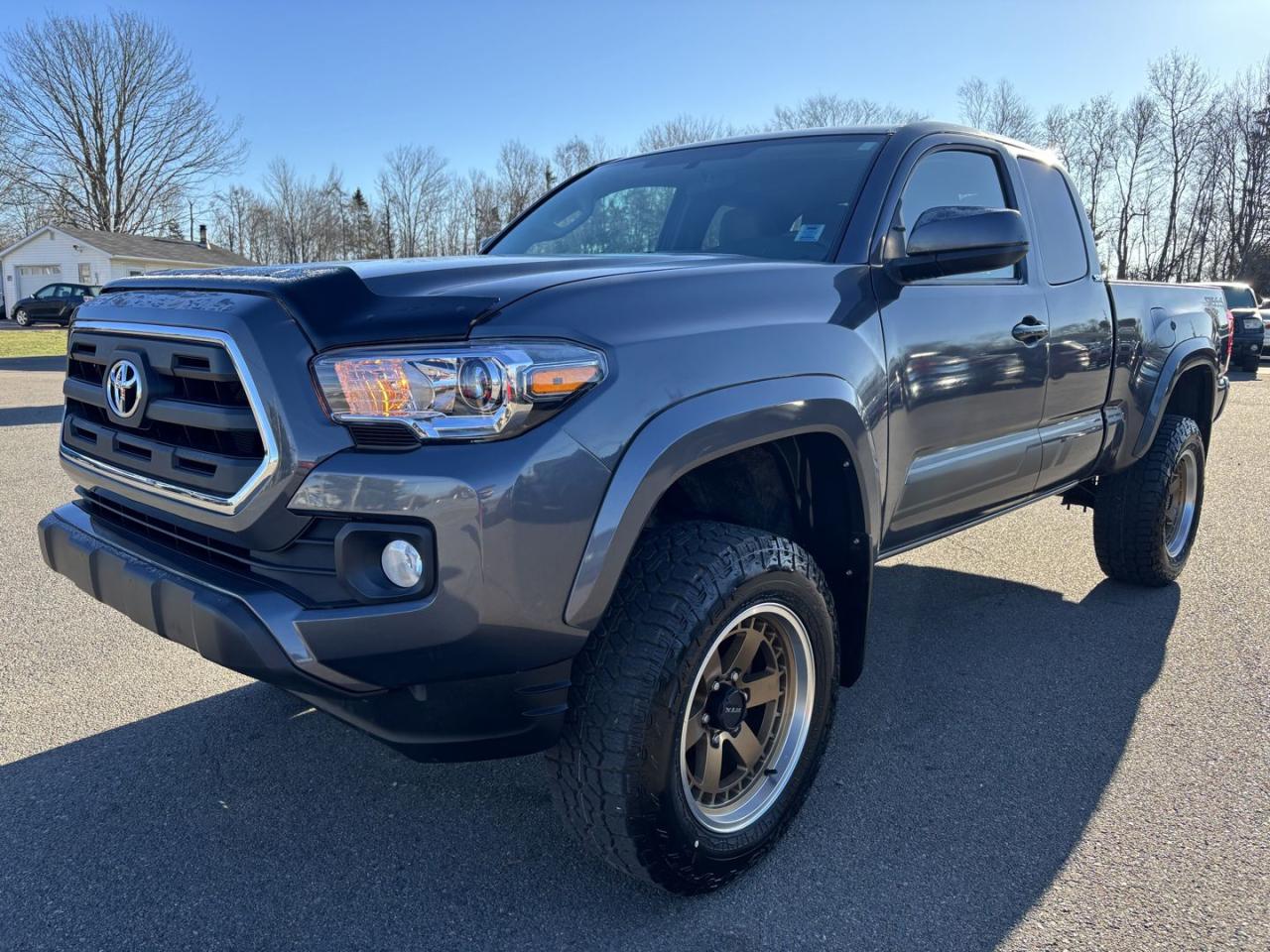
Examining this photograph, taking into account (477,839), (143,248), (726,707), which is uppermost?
(143,248)

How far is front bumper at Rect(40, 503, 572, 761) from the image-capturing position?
1893mm

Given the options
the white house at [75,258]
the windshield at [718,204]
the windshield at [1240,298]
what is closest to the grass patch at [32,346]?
the white house at [75,258]

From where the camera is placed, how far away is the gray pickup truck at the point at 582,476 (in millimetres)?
1879

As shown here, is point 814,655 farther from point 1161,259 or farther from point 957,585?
point 1161,259

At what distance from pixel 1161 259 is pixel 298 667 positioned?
61135mm

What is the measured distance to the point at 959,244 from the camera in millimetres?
2760

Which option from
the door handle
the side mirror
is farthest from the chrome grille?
the door handle

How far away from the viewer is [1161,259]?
53500mm

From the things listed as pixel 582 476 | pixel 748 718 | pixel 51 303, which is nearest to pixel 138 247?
pixel 51 303

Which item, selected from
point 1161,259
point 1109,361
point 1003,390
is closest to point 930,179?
point 1003,390

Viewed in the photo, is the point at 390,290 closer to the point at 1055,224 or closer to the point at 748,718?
the point at 748,718

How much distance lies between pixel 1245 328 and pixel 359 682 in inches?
874

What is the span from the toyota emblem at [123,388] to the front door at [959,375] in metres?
2.00

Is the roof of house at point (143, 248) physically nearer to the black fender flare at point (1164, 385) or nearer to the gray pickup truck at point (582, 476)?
the black fender flare at point (1164, 385)
